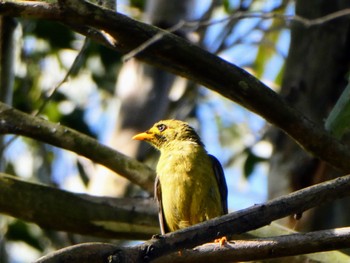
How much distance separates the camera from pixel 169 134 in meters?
7.04

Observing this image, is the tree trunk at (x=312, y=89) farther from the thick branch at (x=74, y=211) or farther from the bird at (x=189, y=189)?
the thick branch at (x=74, y=211)

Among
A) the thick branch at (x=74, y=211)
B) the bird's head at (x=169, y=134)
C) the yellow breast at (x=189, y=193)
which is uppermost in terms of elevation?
the bird's head at (x=169, y=134)

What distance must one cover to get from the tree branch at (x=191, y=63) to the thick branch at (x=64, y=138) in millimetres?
1060

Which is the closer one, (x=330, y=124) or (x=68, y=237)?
(x=330, y=124)

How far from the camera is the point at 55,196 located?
5559 mm

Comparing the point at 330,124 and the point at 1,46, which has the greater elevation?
the point at 1,46

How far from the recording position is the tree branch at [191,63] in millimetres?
4379

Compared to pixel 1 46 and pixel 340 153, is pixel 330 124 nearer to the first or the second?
pixel 340 153

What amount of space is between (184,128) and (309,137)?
Answer: 2066mm

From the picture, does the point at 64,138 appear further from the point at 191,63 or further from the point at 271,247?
the point at 271,247

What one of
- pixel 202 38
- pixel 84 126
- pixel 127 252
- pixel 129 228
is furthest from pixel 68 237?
pixel 127 252

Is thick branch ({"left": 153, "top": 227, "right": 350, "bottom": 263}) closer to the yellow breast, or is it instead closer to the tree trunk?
the yellow breast

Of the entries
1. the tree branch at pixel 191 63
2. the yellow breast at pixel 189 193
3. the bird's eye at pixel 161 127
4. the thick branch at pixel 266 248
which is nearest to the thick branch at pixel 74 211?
the yellow breast at pixel 189 193

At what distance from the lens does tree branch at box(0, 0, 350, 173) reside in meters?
4.38
